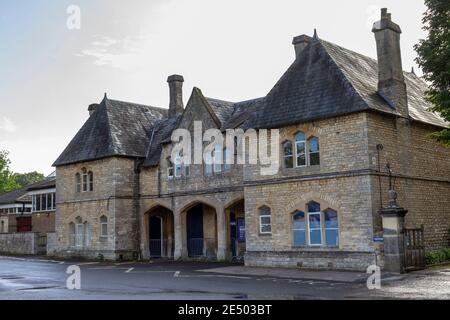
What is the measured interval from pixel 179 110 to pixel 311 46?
13248mm

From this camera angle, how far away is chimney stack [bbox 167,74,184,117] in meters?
37.2

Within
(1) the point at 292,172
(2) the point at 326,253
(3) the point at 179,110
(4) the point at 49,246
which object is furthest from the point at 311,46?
(4) the point at 49,246

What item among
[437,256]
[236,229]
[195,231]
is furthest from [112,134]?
[437,256]

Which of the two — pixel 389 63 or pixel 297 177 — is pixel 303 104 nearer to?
pixel 297 177

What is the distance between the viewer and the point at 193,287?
17734 mm

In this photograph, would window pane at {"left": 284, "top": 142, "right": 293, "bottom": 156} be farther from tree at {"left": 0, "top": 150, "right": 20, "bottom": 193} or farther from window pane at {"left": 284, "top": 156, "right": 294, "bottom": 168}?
tree at {"left": 0, "top": 150, "right": 20, "bottom": 193}

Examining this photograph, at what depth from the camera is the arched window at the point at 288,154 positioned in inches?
980

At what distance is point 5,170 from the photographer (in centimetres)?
8388

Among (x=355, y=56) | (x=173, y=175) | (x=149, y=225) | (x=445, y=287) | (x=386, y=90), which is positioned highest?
(x=355, y=56)

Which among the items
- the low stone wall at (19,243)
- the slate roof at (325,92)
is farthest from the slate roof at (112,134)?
the slate roof at (325,92)

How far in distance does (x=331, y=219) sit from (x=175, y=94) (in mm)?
17638
